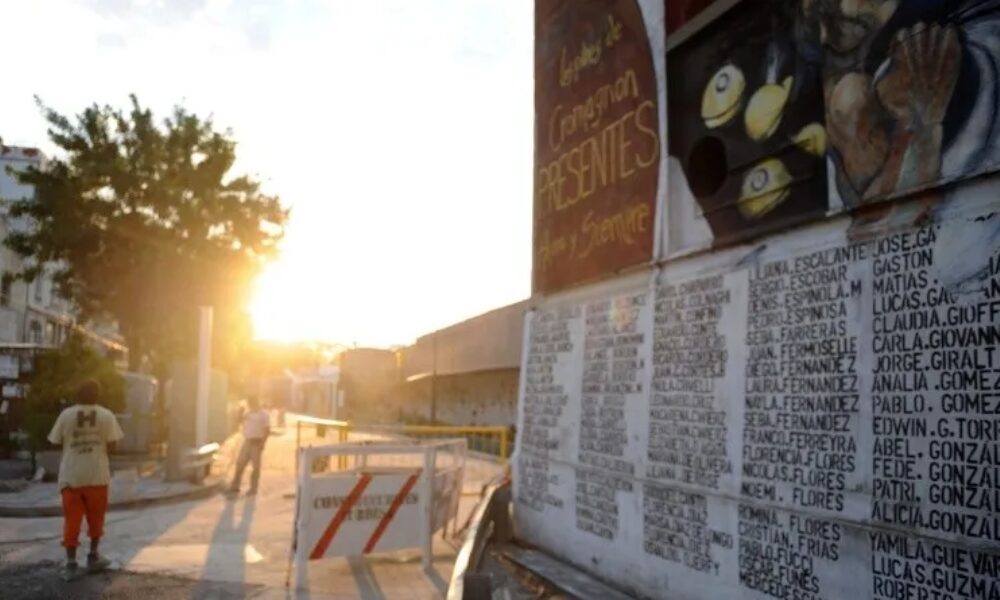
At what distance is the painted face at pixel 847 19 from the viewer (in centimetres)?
509

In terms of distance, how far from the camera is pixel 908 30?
4.86 meters

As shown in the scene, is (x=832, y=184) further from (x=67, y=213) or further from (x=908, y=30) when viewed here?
(x=67, y=213)

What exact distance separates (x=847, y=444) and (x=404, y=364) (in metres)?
53.2

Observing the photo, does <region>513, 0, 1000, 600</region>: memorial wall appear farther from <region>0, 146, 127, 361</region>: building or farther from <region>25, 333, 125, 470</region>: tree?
<region>0, 146, 127, 361</region>: building

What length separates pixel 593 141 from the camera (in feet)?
30.5

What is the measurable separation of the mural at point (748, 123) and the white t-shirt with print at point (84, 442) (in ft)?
22.1

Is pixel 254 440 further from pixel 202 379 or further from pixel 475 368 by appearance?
pixel 475 368

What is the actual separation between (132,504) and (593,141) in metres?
10.8

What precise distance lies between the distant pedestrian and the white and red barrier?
84.6 inches

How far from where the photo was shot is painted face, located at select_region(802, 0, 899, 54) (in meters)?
5.09

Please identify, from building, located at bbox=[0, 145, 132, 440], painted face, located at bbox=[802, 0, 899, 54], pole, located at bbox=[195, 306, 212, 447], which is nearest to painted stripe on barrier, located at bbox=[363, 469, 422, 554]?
painted face, located at bbox=[802, 0, 899, 54]

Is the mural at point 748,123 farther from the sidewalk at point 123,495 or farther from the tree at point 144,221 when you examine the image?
the tree at point 144,221

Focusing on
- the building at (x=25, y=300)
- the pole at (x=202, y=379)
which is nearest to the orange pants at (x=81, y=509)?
the pole at (x=202, y=379)

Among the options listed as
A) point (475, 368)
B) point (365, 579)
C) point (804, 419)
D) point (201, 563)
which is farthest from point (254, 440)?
point (475, 368)
